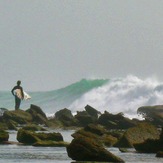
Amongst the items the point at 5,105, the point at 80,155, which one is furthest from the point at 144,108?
the point at 5,105

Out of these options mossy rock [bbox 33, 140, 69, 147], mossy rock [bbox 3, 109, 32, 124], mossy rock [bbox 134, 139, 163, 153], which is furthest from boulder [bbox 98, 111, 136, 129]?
mossy rock [bbox 134, 139, 163, 153]

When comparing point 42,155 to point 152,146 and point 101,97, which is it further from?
point 101,97

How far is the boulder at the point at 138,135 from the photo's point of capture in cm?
4428

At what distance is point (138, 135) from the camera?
44.5m

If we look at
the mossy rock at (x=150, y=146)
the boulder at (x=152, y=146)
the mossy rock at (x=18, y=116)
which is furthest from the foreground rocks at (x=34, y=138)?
the mossy rock at (x=18, y=116)

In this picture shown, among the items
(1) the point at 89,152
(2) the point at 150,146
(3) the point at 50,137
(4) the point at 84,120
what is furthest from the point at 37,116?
(1) the point at 89,152

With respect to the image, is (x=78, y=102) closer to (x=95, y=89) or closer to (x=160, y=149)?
(x=95, y=89)

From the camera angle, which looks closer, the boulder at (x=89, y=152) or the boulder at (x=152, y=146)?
the boulder at (x=89, y=152)

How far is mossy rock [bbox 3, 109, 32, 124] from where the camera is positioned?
7382cm

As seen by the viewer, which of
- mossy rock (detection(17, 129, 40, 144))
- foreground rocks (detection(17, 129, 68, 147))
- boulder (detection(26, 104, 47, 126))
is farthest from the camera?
boulder (detection(26, 104, 47, 126))

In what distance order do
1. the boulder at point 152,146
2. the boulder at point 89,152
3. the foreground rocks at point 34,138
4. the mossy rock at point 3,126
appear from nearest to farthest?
the boulder at point 89,152 < the boulder at point 152,146 < the foreground rocks at point 34,138 < the mossy rock at point 3,126

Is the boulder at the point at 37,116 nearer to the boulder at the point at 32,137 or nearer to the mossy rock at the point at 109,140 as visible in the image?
the mossy rock at the point at 109,140

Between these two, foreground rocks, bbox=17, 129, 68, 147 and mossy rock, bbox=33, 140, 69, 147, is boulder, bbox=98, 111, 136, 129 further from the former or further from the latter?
mossy rock, bbox=33, 140, 69, 147

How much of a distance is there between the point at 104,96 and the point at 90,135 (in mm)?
79925
